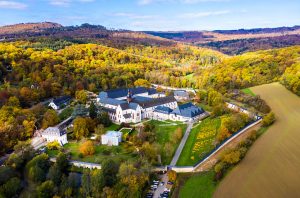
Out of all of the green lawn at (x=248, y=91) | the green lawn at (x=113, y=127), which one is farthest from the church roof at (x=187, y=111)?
the green lawn at (x=248, y=91)

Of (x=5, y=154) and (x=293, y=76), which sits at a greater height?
(x=293, y=76)

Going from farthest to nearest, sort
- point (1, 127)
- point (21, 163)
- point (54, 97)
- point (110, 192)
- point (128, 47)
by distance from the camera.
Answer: point (128, 47)
point (54, 97)
point (1, 127)
point (21, 163)
point (110, 192)

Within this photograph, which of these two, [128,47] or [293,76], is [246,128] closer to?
[293,76]

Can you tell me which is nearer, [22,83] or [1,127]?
[1,127]

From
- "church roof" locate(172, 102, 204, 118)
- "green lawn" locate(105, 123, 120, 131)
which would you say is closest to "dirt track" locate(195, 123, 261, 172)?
"church roof" locate(172, 102, 204, 118)

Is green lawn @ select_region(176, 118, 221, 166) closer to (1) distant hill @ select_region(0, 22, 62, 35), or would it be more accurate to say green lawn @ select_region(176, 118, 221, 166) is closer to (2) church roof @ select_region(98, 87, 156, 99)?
(2) church roof @ select_region(98, 87, 156, 99)

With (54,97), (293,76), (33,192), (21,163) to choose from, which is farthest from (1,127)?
(293,76)

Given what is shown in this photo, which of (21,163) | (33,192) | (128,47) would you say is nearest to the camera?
(33,192)

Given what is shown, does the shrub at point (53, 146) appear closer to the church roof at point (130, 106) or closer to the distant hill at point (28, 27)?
the church roof at point (130, 106)
